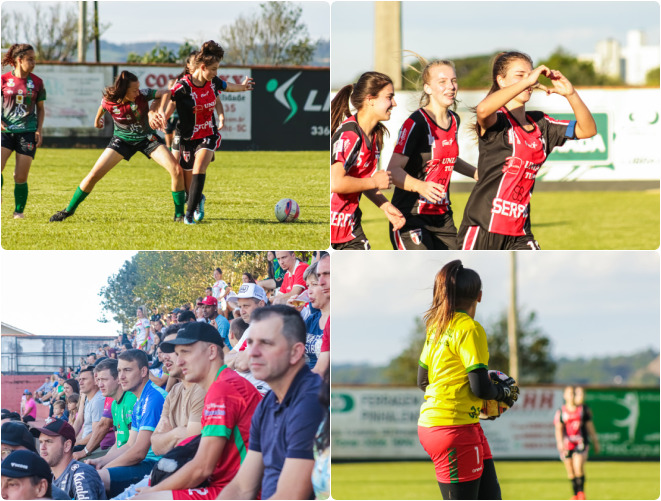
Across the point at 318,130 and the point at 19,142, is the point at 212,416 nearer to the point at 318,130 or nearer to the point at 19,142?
the point at 19,142

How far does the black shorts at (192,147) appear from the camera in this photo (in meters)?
6.30

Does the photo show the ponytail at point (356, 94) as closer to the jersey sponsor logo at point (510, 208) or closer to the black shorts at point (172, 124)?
the jersey sponsor logo at point (510, 208)

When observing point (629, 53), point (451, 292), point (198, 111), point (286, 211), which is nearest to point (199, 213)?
point (286, 211)

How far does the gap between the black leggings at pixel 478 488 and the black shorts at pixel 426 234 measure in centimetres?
136

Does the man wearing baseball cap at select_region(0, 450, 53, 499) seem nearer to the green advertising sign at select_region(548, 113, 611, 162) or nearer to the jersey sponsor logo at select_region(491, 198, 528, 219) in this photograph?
the jersey sponsor logo at select_region(491, 198, 528, 219)

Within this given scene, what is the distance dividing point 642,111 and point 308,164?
19.5 ft

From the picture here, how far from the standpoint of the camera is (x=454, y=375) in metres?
3.90

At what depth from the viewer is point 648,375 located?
2309 cm

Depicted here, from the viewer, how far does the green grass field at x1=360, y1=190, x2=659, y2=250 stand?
32.7ft

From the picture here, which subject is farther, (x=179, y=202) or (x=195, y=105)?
(x=179, y=202)

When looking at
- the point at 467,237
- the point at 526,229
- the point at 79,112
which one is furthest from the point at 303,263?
the point at 79,112

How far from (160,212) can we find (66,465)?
100 inches

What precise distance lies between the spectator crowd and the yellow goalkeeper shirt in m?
0.71

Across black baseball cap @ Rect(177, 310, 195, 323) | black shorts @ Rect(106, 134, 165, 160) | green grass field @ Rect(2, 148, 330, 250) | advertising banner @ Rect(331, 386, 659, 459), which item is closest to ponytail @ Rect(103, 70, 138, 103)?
black shorts @ Rect(106, 134, 165, 160)
